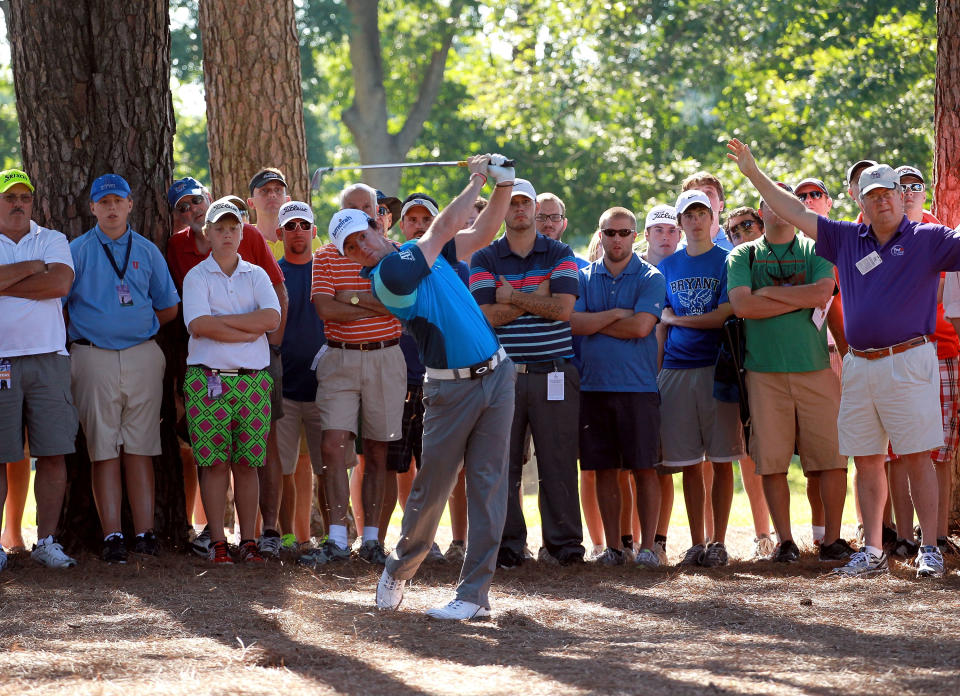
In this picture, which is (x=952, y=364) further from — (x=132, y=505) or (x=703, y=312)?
(x=132, y=505)

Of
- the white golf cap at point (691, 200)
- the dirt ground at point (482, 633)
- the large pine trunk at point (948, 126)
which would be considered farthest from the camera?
the large pine trunk at point (948, 126)

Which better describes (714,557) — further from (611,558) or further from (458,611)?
(458,611)

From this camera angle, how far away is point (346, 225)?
18.7 feet

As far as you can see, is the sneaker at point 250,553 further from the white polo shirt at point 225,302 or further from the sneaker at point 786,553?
the sneaker at point 786,553

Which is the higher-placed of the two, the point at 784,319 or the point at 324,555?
the point at 784,319

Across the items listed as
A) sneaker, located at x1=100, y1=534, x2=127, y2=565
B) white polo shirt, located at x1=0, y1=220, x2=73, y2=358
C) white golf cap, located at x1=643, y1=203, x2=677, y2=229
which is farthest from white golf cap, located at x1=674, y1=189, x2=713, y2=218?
sneaker, located at x1=100, y1=534, x2=127, y2=565

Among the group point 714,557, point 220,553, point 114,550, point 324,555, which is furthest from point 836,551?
point 114,550

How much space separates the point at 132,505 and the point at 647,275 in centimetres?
326

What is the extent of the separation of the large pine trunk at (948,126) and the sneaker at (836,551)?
4.19 ft

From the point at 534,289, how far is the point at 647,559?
66.1 inches

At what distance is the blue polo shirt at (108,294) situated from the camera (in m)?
7.36

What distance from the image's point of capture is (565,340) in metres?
7.64

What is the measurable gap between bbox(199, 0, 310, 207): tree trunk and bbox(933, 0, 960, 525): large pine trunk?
15.7ft

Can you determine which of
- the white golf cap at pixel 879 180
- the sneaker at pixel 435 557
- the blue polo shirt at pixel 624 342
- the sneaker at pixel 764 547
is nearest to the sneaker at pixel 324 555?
the sneaker at pixel 435 557
